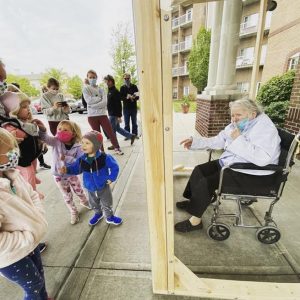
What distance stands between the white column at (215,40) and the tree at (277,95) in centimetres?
160

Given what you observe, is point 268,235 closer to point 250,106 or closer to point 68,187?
point 250,106

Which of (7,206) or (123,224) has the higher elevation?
(7,206)

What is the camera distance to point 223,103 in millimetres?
4102

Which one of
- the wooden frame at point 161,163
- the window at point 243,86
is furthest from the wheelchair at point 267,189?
the window at point 243,86

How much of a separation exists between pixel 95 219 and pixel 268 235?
1.65 m

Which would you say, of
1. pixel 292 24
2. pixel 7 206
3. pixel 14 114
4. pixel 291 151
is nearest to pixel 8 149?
pixel 7 206

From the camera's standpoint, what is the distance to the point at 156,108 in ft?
2.95

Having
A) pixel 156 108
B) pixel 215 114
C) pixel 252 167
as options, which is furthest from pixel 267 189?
pixel 215 114

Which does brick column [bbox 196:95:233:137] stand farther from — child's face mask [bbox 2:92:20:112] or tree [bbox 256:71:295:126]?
child's face mask [bbox 2:92:20:112]

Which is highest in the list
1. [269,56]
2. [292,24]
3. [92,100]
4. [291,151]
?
[292,24]

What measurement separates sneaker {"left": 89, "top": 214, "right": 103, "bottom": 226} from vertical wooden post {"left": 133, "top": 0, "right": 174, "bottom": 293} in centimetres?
105

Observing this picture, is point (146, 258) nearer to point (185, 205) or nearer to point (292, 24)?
point (185, 205)

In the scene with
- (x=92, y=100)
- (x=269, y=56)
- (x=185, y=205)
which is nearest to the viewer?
(x=185, y=205)

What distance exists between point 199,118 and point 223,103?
971 mm
